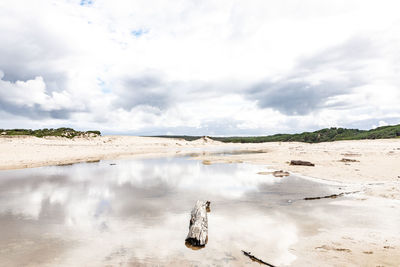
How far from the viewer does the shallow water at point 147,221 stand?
6520 millimetres

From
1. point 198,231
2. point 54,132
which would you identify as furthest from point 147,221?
point 54,132

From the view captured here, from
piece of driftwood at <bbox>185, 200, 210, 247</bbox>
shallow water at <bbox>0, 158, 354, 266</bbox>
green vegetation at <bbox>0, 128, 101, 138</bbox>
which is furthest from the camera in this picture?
green vegetation at <bbox>0, 128, 101, 138</bbox>

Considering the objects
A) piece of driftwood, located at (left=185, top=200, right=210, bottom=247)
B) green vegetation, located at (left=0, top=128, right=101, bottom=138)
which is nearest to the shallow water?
piece of driftwood, located at (left=185, top=200, right=210, bottom=247)

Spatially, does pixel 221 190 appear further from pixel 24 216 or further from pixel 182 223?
pixel 24 216

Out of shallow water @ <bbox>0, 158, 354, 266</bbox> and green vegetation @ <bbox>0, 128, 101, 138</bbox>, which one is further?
green vegetation @ <bbox>0, 128, 101, 138</bbox>

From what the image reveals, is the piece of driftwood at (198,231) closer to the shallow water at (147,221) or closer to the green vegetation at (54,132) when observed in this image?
the shallow water at (147,221)

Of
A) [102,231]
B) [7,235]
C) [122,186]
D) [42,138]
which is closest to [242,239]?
[102,231]

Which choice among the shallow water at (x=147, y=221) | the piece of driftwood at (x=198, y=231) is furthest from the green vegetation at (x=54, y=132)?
the piece of driftwood at (x=198, y=231)

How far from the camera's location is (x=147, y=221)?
9.27 m

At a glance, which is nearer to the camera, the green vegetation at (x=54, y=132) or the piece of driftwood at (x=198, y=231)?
the piece of driftwood at (x=198, y=231)

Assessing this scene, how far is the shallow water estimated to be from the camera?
21.4ft

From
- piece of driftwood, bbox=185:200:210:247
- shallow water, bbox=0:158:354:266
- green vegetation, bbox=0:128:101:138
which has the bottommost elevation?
shallow water, bbox=0:158:354:266

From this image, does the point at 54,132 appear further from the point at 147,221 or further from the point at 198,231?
the point at 198,231

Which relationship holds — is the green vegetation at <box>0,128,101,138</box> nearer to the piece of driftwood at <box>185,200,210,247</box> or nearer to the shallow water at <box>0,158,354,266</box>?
the shallow water at <box>0,158,354,266</box>
